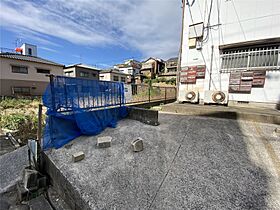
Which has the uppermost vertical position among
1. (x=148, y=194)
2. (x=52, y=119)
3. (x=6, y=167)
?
(x=52, y=119)

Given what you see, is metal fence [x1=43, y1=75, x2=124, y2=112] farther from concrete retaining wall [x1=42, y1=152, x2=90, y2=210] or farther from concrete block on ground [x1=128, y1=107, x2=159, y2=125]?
concrete retaining wall [x1=42, y1=152, x2=90, y2=210]

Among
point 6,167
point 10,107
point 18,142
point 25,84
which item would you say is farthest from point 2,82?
point 6,167

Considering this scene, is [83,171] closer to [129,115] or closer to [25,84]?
[129,115]

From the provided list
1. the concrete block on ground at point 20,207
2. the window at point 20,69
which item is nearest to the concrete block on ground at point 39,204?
the concrete block on ground at point 20,207

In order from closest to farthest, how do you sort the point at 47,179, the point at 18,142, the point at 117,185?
the point at 117,185 < the point at 47,179 < the point at 18,142

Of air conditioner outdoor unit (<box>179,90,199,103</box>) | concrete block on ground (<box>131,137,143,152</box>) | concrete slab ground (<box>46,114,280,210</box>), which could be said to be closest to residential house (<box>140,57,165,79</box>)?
air conditioner outdoor unit (<box>179,90,199,103</box>)

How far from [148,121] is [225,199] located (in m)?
2.89

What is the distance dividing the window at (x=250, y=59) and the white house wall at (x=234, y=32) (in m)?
0.29

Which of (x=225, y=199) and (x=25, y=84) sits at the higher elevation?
(x=25, y=84)

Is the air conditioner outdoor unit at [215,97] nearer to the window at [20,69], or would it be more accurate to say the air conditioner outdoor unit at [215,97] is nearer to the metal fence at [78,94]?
the metal fence at [78,94]

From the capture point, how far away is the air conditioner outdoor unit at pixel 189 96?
7.07 meters

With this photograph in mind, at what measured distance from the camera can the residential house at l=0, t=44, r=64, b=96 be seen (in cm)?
1502

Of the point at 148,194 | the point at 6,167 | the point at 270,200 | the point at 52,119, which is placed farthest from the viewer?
the point at 6,167

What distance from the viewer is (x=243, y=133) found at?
3537 mm
